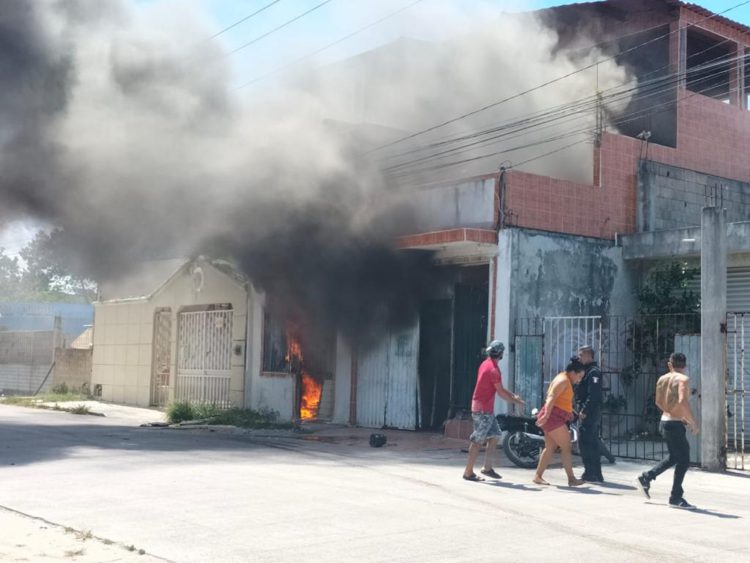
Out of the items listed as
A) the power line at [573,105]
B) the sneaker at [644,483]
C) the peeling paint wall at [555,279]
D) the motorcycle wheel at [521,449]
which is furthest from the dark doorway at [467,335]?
the sneaker at [644,483]

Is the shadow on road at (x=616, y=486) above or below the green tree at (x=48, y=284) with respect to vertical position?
below

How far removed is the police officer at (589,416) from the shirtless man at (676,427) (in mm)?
1344

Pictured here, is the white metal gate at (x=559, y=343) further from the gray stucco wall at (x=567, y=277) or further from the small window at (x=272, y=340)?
the small window at (x=272, y=340)

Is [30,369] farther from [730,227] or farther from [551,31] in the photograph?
[730,227]

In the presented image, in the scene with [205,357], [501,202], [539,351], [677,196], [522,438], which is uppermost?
[677,196]

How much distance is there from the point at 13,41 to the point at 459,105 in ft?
35.2

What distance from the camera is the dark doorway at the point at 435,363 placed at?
16.3m

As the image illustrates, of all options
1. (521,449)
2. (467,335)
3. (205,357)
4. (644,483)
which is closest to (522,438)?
(521,449)

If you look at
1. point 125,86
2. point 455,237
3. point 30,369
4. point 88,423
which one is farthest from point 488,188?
point 30,369

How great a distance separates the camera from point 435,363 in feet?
54.1

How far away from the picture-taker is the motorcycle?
37.0 feet

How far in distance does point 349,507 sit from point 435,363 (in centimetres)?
875

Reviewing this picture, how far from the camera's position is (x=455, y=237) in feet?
46.8

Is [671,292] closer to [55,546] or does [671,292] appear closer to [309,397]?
[309,397]
